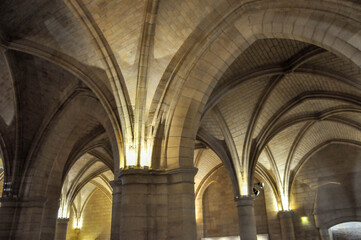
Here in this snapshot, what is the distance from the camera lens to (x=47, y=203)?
40.5 ft

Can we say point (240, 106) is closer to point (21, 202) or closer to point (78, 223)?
point (21, 202)

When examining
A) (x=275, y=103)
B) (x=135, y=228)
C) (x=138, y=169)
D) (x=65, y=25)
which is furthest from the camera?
(x=275, y=103)

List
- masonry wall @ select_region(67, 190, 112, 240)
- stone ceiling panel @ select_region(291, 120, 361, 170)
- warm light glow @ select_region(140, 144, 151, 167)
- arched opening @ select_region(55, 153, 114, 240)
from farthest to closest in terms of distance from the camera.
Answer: masonry wall @ select_region(67, 190, 112, 240)
arched opening @ select_region(55, 153, 114, 240)
stone ceiling panel @ select_region(291, 120, 361, 170)
warm light glow @ select_region(140, 144, 151, 167)

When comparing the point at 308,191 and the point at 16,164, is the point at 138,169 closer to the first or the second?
the point at 16,164

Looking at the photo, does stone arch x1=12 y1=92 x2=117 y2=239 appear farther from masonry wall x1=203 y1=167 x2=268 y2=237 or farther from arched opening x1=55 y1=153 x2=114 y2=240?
masonry wall x1=203 y1=167 x2=268 y2=237

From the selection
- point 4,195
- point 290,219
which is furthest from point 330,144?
point 4,195

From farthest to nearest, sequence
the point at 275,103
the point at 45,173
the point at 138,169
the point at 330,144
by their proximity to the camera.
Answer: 1. the point at 330,144
2. the point at 275,103
3. the point at 45,173
4. the point at 138,169

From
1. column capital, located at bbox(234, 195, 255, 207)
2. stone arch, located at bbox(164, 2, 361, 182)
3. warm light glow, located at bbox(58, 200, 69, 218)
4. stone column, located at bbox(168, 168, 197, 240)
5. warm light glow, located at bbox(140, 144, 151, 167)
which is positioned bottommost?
stone column, located at bbox(168, 168, 197, 240)

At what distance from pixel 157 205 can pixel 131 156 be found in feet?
4.49

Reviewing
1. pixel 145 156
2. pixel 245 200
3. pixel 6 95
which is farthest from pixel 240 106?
pixel 6 95

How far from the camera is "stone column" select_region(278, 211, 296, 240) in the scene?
18.0m

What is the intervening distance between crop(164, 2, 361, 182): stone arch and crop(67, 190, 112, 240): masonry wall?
19708mm

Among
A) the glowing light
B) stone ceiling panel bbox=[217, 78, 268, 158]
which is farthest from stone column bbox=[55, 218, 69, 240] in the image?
the glowing light

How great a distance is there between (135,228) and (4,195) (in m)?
7.49
